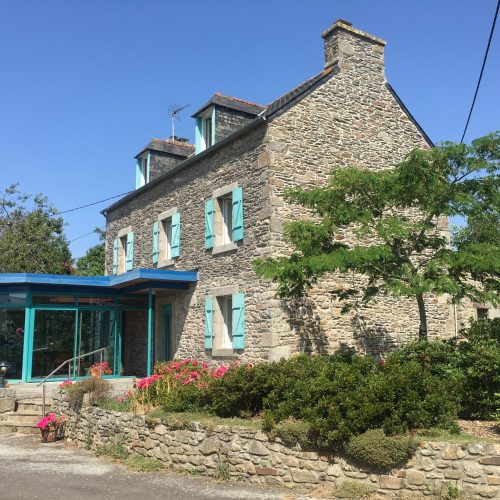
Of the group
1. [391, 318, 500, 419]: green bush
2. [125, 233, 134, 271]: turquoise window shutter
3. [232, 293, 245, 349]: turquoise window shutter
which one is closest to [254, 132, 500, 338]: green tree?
[391, 318, 500, 419]: green bush

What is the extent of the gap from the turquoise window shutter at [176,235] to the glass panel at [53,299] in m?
3.24

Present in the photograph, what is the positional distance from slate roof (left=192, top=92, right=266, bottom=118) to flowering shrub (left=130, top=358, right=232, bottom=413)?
24.4 ft

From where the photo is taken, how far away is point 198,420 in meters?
8.29

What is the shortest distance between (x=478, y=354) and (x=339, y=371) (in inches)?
84.4

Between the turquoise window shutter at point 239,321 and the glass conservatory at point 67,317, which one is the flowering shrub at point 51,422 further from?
the turquoise window shutter at point 239,321

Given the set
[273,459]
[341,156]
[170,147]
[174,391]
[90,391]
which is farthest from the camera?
[170,147]

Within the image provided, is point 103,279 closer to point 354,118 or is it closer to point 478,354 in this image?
point 354,118

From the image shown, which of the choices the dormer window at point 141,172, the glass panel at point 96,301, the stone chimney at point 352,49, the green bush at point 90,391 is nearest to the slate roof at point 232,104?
the stone chimney at point 352,49

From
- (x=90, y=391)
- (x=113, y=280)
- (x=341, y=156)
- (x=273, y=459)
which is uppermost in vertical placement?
(x=341, y=156)

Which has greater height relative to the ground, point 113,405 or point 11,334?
point 11,334

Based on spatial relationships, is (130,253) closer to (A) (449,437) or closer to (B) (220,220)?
(B) (220,220)

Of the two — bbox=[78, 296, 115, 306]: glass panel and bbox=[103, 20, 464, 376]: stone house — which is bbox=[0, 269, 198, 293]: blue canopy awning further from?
bbox=[103, 20, 464, 376]: stone house

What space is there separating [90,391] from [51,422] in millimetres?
1010

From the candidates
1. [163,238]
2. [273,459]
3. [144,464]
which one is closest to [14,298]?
[163,238]
